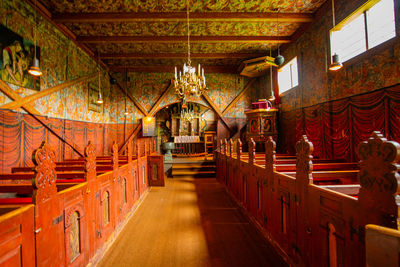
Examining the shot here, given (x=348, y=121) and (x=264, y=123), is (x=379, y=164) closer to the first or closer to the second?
(x=348, y=121)

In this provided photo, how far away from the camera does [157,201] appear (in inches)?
185

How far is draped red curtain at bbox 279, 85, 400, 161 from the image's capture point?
330 cm

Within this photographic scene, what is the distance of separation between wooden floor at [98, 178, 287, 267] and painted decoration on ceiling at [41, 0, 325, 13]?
5.24 m

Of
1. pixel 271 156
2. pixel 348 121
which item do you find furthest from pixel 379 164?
pixel 348 121

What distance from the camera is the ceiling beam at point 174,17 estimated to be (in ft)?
16.3

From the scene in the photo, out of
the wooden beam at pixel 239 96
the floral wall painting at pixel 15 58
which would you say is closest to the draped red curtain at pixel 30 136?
the floral wall painting at pixel 15 58

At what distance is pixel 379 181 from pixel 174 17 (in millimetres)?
5677

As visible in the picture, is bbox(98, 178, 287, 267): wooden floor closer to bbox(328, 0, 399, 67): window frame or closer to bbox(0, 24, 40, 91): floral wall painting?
bbox(0, 24, 40, 91): floral wall painting

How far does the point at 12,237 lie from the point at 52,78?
18.5 ft

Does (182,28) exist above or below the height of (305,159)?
above

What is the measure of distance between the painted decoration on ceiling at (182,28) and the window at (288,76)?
1.10m

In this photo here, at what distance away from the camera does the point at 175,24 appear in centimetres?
566

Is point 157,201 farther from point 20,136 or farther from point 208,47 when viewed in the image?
point 208,47

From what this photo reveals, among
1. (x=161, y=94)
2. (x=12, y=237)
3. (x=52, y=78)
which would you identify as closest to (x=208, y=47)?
(x=161, y=94)
